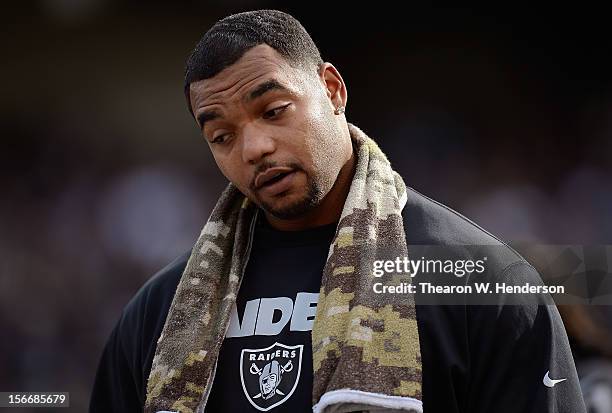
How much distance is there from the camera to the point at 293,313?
213cm

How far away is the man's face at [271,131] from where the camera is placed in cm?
211

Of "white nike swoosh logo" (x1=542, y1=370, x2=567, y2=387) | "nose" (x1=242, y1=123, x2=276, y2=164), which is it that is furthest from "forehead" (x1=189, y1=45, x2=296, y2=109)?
"white nike swoosh logo" (x1=542, y1=370, x2=567, y2=387)

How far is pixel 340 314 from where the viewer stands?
6.42 feet

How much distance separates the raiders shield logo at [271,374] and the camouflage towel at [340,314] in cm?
10

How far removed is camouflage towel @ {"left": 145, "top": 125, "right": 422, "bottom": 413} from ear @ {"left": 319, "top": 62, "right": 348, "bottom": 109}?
10 centimetres

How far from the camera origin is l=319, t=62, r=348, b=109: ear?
2.34 m

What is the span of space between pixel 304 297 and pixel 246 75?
23.1 inches

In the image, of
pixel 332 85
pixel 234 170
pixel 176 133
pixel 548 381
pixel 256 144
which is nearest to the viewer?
pixel 548 381

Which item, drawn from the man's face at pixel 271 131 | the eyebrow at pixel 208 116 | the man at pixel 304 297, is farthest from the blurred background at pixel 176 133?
the eyebrow at pixel 208 116

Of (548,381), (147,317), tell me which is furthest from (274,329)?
(548,381)

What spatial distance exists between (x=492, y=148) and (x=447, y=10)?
106 cm

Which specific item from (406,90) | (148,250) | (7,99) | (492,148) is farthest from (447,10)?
(7,99)

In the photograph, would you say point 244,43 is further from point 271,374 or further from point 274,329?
point 271,374

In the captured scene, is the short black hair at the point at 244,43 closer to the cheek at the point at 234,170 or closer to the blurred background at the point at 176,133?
the cheek at the point at 234,170
